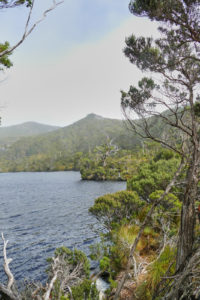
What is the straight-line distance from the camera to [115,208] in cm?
1469

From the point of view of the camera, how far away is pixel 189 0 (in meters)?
4.95

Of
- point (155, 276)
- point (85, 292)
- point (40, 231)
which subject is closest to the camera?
point (155, 276)

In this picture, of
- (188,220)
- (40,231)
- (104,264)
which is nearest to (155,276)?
(188,220)

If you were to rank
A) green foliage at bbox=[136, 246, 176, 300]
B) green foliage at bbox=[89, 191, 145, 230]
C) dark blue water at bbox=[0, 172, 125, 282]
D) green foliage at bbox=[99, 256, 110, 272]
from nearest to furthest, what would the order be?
green foliage at bbox=[136, 246, 176, 300] → green foliage at bbox=[99, 256, 110, 272] → dark blue water at bbox=[0, 172, 125, 282] → green foliage at bbox=[89, 191, 145, 230]

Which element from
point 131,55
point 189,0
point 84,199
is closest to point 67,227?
point 84,199

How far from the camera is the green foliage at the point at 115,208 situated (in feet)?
47.1

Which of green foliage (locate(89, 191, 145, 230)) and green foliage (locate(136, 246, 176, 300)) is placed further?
green foliage (locate(89, 191, 145, 230))

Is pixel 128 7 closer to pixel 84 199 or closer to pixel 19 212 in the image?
pixel 19 212

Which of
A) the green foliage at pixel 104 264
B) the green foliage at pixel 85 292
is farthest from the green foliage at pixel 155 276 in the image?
the green foliage at pixel 104 264

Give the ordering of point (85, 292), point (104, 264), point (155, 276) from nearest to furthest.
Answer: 1. point (155, 276)
2. point (85, 292)
3. point (104, 264)

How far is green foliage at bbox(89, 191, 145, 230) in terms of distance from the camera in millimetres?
14344

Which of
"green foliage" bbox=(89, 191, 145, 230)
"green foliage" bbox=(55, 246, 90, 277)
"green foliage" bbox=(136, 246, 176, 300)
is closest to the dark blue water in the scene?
"green foliage" bbox=(89, 191, 145, 230)

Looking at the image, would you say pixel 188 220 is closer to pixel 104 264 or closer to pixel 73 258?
pixel 104 264

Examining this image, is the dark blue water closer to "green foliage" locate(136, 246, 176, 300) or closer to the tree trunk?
"green foliage" locate(136, 246, 176, 300)
